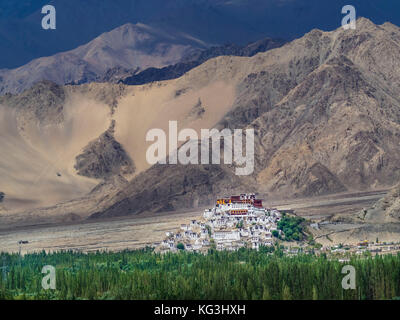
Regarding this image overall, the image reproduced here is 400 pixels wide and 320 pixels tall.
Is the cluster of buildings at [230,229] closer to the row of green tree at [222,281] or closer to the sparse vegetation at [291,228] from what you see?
the sparse vegetation at [291,228]

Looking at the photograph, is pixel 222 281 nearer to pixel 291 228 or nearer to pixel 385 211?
pixel 291 228

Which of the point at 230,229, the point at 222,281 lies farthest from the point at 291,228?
the point at 222,281

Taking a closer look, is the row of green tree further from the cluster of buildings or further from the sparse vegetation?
the sparse vegetation

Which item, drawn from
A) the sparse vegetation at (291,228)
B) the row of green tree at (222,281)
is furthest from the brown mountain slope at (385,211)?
the row of green tree at (222,281)

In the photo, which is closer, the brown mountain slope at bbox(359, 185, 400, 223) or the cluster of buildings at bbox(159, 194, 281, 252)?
the cluster of buildings at bbox(159, 194, 281, 252)

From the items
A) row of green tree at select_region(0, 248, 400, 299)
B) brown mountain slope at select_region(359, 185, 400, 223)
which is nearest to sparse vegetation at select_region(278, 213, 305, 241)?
brown mountain slope at select_region(359, 185, 400, 223)

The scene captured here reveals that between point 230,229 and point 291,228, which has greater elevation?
point 291,228

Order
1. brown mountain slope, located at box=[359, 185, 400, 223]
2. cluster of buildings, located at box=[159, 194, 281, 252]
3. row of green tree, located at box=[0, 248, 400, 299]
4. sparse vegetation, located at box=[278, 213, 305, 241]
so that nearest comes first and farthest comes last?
row of green tree, located at box=[0, 248, 400, 299], cluster of buildings, located at box=[159, 194, 281, 252], sparse vegetation, located at box=[278, 213, 305, 241], brown mountain slope, located at box=[359, 185, 400, 223]
